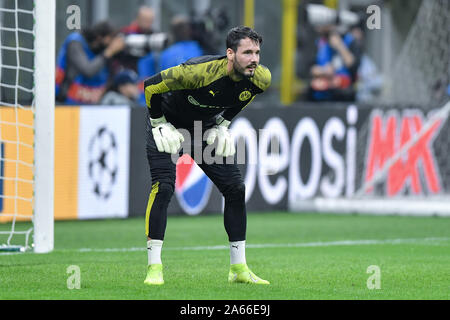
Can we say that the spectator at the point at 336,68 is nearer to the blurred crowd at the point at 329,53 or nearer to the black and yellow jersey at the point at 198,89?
the blurred crowd at the point at 329,53

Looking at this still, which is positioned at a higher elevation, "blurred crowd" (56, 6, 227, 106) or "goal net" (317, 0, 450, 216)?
"blurred crowd" (56, 6, 227, 106)

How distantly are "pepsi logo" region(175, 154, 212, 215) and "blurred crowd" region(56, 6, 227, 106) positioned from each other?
1.06 metres

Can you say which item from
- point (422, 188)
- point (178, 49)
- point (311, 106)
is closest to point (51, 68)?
point (178, 49)

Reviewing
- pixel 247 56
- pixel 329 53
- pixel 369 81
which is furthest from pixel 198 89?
pixel 369 81

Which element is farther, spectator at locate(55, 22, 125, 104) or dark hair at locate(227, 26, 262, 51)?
spectator at locate(55, 22, 125, 104)

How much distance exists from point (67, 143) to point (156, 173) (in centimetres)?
581

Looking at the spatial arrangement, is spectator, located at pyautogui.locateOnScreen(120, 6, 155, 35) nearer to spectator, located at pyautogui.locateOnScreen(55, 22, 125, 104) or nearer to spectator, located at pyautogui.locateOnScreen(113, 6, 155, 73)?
spectator, located at pyautogui.locateOnScreen(113, 6, 155, 73)

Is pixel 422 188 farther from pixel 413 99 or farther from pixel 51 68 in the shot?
pixel 51 68

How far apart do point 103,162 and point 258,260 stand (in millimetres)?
4594

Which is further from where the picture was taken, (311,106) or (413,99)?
(413,99)

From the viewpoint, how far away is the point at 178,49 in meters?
14.3

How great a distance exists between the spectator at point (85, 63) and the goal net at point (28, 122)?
127 cm

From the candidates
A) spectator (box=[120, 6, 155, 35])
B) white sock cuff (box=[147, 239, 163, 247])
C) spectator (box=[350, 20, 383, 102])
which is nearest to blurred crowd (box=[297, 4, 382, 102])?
spectator (box=[350, 20, 383, 102])

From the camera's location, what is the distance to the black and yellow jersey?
23.8 feet
